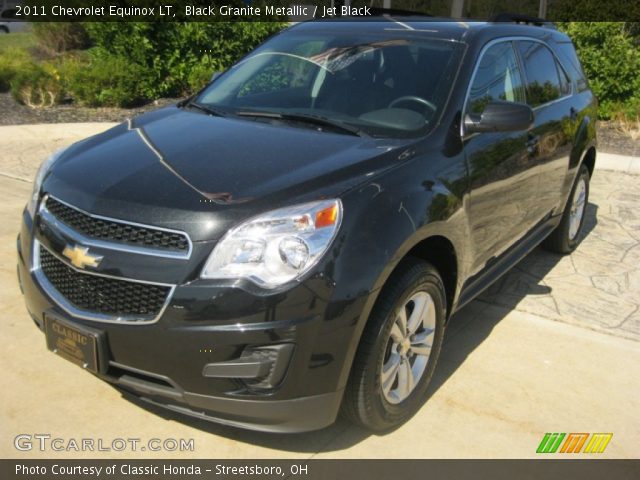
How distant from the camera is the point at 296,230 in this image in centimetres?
253

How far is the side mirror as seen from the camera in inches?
130

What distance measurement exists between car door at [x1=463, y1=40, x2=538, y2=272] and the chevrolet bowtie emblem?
1.77 metres

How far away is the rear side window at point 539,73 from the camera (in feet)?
14.1

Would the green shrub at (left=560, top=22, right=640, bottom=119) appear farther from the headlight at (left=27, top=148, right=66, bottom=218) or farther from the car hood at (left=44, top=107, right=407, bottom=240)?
the headlight at (left=27, top=148, right=66, bottom=218)

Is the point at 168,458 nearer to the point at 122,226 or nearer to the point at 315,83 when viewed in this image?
the point at 122,226

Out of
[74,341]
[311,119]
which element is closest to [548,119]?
[311,119]

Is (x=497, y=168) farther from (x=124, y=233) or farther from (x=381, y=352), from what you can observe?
(x=124, y=233)

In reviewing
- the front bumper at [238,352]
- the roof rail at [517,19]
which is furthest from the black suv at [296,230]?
the roof rail at [517,19]

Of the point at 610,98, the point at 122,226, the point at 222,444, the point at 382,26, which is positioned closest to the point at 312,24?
the point at 382,26

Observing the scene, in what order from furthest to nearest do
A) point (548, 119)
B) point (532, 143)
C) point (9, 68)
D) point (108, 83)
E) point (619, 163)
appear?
1. point (9, 68)
2. point (108, 83)
3. point (619, 163)
4. point (548, 119)
5. point (532, 143)

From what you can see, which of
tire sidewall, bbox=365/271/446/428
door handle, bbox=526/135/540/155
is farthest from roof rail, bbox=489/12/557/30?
tire sidewall, bbox=365/271/446/428

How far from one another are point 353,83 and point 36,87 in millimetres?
8184

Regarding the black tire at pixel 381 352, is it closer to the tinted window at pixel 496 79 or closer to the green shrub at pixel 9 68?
the tinted window at pixel 496 79
